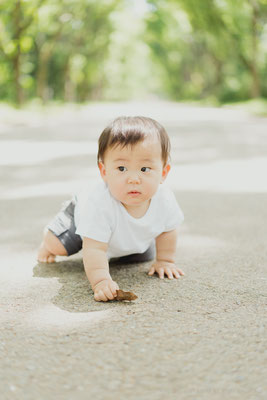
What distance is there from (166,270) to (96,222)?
432mm

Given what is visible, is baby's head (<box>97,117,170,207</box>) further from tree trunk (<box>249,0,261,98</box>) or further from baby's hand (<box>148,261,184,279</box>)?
tree trunk (<box>249,0,261,98</box>)

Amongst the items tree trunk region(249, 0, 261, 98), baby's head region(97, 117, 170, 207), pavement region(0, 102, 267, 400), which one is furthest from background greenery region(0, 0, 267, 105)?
baby's head region(97, 117, 170, 207)

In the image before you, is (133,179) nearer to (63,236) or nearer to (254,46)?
(63,236)

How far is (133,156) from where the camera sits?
2252 mm

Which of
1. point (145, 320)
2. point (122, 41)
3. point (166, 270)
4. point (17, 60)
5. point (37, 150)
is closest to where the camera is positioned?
point (145, 320)

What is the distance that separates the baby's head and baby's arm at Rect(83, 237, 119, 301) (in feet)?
0.81

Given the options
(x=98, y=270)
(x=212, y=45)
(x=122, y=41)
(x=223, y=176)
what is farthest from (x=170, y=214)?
(x=122, y=41)

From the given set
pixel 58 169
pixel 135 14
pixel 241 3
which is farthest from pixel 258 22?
pixel 58 169

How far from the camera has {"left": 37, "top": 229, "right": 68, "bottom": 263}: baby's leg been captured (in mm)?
2645

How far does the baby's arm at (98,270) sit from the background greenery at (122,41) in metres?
16.6

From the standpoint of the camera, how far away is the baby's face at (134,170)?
88.7 inches

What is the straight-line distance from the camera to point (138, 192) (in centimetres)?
230

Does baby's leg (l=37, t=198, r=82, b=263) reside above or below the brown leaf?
above

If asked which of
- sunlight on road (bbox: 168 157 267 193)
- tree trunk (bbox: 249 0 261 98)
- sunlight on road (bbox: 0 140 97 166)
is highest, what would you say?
tree trunk (bbox: 249 0 261 98)
